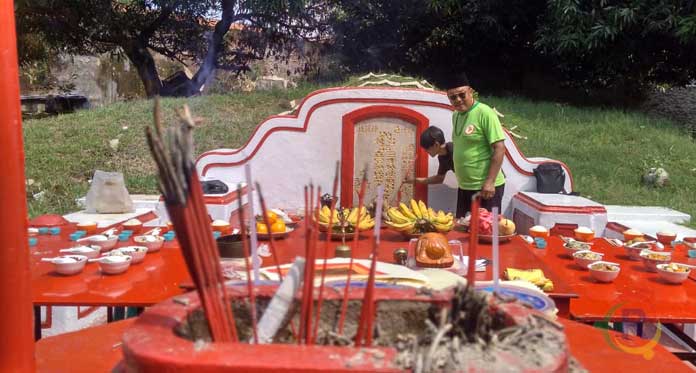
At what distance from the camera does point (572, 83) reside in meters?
13.0

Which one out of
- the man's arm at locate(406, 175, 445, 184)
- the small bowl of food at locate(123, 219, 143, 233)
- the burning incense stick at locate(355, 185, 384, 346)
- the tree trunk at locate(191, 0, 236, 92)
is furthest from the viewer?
the tree trunk at locate(191, 0, 236, 92)

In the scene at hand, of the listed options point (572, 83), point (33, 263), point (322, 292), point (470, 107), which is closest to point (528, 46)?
point (572, 83)

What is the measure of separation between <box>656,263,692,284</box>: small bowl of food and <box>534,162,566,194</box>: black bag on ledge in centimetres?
263

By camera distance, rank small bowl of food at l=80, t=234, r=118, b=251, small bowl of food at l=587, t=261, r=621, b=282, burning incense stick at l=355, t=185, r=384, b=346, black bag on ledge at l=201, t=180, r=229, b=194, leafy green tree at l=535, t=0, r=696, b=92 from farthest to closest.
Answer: leafy green tree at l=535, t=0, r=696, b=92 → black bag on ledge at l=201, t=180, r=229, b=194 → small bowl of food at l=80, t=234, r=118, b=251 → small bowl of food at l=587, t=261, r=621, b=282 → burning incense stick at l=355, t=185, r=384, b=346

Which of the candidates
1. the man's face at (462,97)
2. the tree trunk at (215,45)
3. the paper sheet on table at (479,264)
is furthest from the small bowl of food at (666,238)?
the tree trunk at (215,45)

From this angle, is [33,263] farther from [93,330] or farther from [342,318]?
[342,318]

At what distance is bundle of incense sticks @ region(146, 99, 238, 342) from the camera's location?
3.58ft

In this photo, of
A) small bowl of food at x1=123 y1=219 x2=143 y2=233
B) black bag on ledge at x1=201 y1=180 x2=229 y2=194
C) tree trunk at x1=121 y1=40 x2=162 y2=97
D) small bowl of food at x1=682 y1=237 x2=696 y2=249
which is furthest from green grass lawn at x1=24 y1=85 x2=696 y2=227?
small bowl of food at x1=123 y1=219 x2=143 y2=233

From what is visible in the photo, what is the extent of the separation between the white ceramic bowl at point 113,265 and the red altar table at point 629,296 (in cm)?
204

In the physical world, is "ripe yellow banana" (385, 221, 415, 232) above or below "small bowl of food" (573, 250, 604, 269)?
above

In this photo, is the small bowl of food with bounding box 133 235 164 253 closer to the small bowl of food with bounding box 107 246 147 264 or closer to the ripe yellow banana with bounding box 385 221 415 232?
the small bowl of food with bounding box 107 246 147 264

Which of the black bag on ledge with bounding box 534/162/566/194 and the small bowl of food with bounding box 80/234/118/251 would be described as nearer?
the small bowl of food with bounding box 80/234/118/251

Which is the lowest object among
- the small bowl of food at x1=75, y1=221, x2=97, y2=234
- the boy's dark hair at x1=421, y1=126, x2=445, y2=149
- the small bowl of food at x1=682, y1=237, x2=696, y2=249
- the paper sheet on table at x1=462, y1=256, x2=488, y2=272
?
the small bowl of food at x1=682, y1=237, x2=696, y2=249

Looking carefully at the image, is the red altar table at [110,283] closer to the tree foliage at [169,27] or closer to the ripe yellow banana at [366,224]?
the ripe yellow banana at [366,224]
